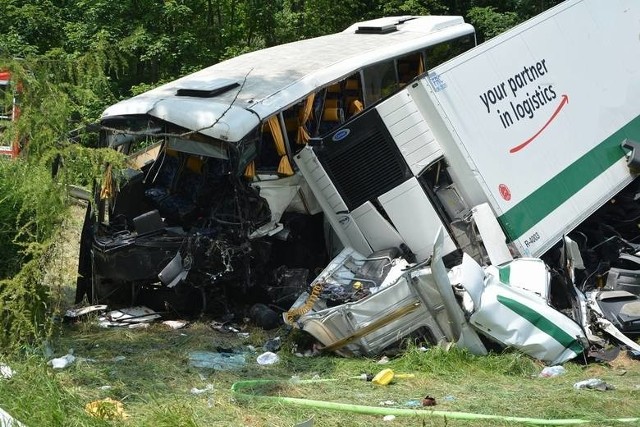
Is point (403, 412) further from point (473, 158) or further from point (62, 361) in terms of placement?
point (473, 158)

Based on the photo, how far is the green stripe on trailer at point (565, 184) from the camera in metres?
8.41

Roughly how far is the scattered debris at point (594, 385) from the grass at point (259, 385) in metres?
0.09

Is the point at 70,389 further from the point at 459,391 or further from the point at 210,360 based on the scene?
the point at 459,391

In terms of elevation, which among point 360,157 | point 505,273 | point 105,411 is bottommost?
point 505,273

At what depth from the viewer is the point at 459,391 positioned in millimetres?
6551

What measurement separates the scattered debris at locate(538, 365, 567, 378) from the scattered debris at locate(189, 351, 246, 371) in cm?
234

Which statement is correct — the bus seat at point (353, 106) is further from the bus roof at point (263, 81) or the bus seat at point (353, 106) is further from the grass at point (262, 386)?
the grass at point (262, 386)

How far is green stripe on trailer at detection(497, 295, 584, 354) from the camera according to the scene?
23.9ft

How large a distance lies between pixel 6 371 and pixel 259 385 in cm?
172

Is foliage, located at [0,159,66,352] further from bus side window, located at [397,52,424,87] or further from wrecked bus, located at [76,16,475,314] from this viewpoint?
bus side window, located at [397,52,424,87]

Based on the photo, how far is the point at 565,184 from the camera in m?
9.23

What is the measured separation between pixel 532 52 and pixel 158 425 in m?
5.94

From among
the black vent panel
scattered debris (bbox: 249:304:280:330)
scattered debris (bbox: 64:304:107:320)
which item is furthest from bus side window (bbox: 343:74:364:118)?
scattered debris (bbox: 64:304:107:320)

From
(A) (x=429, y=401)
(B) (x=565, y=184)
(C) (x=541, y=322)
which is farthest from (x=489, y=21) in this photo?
(A) (x=429, y=401)
